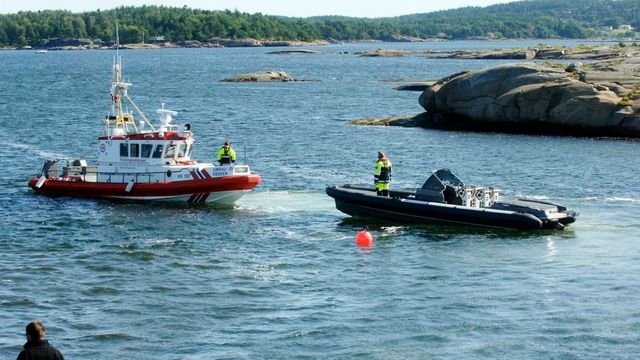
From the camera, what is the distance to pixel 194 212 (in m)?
38.2

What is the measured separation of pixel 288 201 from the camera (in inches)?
1583

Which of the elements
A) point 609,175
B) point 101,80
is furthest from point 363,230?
point 101,80

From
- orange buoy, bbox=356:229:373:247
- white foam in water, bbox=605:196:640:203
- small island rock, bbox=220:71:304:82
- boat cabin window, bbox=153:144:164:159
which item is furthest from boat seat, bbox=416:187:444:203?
small island rock, bbox=220:71:304:82

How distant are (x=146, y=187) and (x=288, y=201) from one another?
5330 mm

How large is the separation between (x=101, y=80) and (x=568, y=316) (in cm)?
10613

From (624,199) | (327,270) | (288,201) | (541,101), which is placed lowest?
(288,201)

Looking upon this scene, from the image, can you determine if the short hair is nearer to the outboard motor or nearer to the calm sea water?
the calm sea water

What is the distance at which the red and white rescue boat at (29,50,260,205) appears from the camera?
128 ft

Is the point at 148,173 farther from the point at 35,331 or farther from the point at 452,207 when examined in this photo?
the point at 35,331

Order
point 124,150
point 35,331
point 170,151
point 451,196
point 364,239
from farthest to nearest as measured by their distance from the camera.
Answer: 1. point 124,150
2. point 170,151
3. point 451,196
4. point 364,239
5. point 35,331

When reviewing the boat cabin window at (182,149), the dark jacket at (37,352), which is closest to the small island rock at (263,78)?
the boat cabin window at (182,149)

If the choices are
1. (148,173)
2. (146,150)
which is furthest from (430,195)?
(146,150)

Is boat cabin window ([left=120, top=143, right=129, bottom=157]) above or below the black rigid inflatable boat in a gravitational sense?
above

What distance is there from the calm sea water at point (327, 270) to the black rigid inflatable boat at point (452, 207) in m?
0.48
